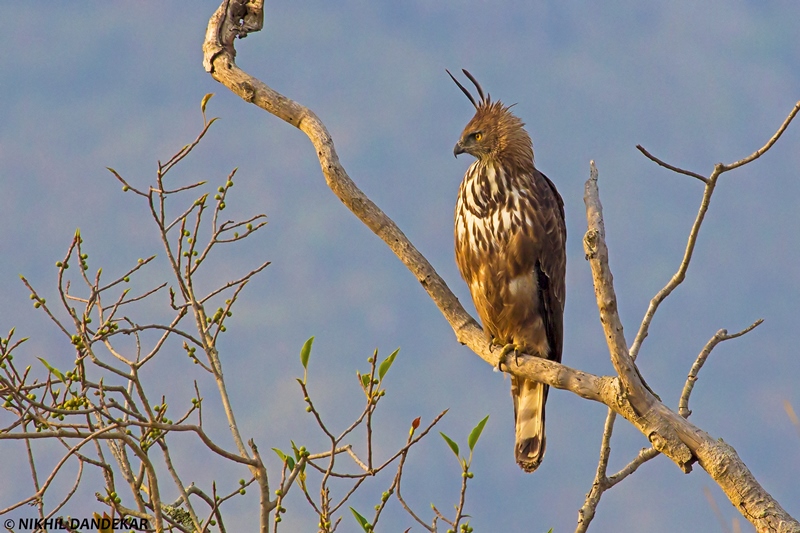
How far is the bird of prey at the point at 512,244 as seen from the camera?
14.1ft

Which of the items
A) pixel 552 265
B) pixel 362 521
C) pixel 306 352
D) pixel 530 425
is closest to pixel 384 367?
pixel 306 352

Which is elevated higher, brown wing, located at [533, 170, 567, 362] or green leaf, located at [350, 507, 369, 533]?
brown wing, located at [533, 170, 567, 362]

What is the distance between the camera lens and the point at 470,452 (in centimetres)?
322

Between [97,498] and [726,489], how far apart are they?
233 centimetres

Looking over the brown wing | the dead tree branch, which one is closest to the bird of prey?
the brown wing

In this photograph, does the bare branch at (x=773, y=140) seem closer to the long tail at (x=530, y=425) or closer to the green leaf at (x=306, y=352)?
the green leaf at (x=306, y=352)

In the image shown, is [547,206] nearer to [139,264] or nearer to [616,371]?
[616,371]

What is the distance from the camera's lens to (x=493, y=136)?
4672 mm

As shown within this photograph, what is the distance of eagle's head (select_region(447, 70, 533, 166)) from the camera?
4617mm

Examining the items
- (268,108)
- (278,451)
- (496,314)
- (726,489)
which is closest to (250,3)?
(268,108)

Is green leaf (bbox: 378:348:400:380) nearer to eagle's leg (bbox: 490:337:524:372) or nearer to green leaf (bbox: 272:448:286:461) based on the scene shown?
green leaf (bbox: 272:448:286:461)

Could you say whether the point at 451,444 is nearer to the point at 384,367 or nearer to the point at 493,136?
the point at 384,367

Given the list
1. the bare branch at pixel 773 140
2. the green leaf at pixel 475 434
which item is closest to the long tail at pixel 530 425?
the green leaf at pixel 475 434

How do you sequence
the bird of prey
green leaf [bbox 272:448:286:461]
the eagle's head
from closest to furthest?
1. green leaf [bbox 272:448:286:461]
2. the bird of prey
3. the eagle's head
